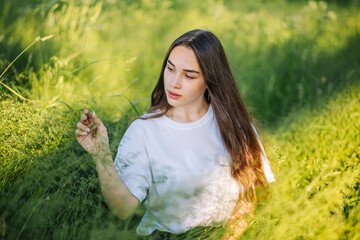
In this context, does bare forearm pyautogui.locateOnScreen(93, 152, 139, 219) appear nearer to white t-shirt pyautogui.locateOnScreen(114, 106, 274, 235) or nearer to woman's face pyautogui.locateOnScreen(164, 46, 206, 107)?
white t-shirt pyautogui.locateOnScreen(114, 106, 274, 235)

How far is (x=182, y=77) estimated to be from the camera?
5.56 feet

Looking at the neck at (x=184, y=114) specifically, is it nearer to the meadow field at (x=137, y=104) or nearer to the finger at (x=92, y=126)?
the meadow field at (x=137, y=104)

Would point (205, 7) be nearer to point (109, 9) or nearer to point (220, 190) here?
point (109, 9)

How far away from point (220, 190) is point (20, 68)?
1.88 metres

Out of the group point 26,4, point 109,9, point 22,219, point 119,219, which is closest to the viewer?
point 22,219

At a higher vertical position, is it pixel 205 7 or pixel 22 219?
pixel 205 7

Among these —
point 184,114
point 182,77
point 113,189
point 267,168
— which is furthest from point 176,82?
point 267,168

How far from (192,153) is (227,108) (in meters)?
0.34

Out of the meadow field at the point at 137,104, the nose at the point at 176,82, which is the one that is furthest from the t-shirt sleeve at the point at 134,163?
the nose at the point at 176,82

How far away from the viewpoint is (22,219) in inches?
52.6

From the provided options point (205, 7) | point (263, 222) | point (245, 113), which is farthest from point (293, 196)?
point (205, 7)

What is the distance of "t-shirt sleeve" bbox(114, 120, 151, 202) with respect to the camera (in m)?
1.56

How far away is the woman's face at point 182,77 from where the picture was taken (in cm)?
168

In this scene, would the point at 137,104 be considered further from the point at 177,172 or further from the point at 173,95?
the point at 177,172
